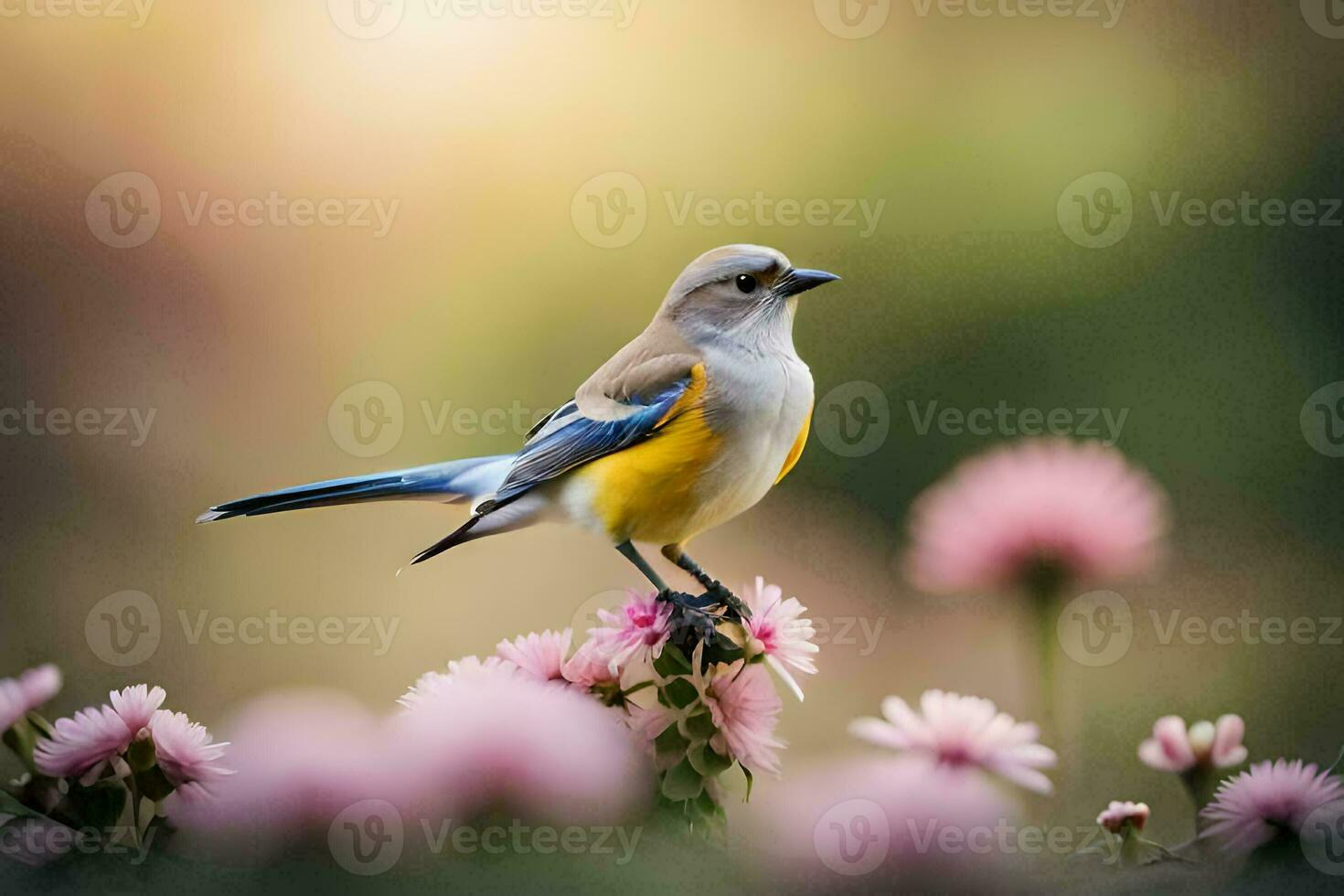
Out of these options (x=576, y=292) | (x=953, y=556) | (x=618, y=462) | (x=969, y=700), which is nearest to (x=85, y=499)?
(x=576, y=292)

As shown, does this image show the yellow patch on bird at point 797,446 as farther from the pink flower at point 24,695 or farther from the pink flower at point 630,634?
the pink flower at point 24,695

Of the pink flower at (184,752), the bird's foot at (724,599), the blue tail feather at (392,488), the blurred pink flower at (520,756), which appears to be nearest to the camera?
the blurred pink flower at (520,756)

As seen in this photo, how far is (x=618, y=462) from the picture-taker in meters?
1.45

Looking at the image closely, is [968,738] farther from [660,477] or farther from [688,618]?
[660,477]

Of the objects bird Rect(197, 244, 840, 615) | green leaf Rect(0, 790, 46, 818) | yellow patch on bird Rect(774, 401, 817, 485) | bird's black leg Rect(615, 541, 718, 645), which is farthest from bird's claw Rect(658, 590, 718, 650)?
green leaf Rect(0, 790, 46, 818)

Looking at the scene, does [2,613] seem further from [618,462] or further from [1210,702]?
[1210,702]

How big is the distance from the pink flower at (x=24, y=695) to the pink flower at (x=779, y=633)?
1.86ft

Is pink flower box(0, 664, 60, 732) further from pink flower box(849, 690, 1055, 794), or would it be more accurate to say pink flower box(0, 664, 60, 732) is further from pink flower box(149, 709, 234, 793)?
pink flower box(849, 690, 1055, 794)

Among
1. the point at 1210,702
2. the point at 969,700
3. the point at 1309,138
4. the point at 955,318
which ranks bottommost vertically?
the point at 969,700

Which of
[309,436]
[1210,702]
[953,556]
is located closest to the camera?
[953,556]

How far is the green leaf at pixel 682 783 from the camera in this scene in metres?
1.01

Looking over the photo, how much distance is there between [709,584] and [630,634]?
258 millimetres

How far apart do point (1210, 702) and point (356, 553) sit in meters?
1.13

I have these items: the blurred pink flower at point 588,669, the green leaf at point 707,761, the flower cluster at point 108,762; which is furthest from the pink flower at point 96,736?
the green leaf at point 707,761
